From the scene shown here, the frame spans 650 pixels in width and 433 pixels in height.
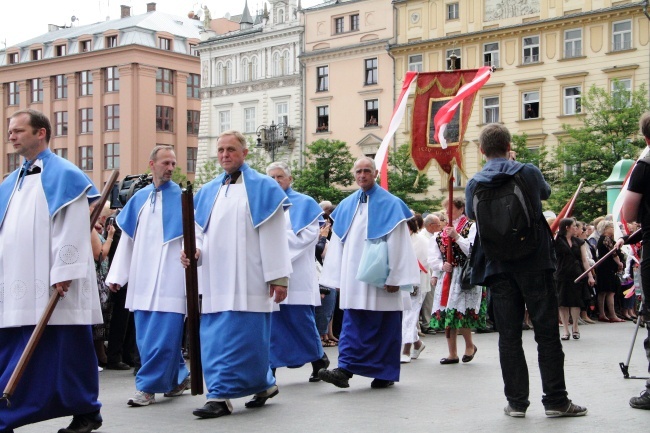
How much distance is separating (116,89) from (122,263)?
6595 cm

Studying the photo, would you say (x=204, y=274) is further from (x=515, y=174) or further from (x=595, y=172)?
(x=595, y=172)

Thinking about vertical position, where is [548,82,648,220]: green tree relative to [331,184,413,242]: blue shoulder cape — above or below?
above

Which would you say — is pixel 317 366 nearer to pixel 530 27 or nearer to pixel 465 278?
pixel 465 278

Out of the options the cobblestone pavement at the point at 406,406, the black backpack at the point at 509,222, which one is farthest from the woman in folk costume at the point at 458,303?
the black backpack at the point at 509,222

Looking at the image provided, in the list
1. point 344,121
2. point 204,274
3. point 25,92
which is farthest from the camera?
point 25,92

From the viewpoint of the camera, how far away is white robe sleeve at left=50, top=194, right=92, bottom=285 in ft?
23.3

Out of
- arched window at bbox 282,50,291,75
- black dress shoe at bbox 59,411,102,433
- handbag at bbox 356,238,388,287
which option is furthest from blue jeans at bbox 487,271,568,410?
arched window at bbox 282,50,291,75

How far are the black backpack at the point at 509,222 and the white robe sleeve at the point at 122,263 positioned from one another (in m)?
3.30

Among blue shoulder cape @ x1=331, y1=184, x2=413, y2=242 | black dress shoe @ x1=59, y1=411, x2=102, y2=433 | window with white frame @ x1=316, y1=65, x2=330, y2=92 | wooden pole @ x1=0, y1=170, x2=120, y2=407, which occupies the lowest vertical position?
black dress shoe @ x1=59, y1=411, x2=102, y2=433

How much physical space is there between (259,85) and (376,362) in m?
54.3

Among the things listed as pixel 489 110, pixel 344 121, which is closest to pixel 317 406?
pixel 489 110

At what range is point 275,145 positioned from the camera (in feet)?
202

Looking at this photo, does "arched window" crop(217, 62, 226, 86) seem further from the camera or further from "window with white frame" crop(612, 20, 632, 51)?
the camera

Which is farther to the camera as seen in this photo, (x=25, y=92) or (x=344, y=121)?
(x=25, y=92)
